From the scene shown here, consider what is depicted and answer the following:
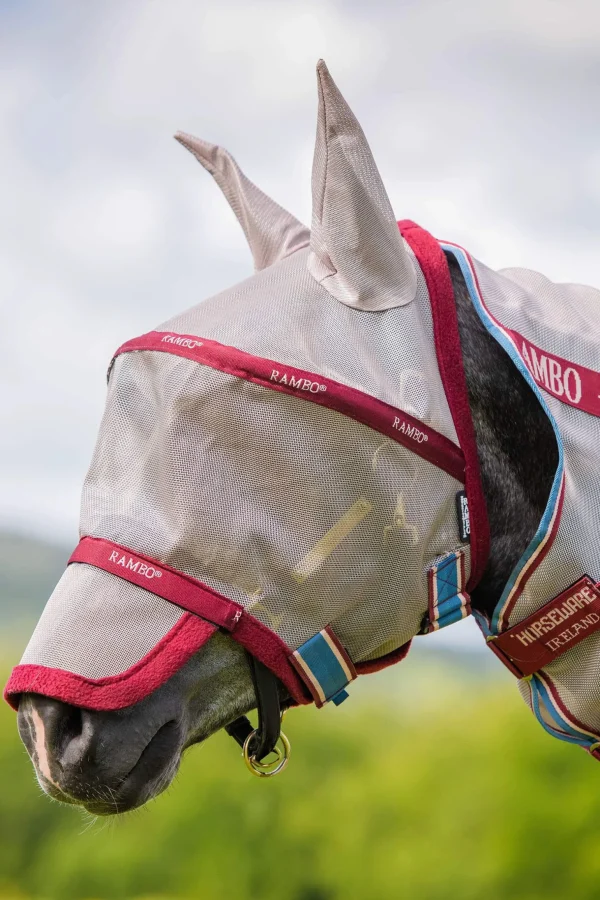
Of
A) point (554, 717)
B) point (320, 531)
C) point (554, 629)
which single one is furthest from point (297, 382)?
point (554, 717)

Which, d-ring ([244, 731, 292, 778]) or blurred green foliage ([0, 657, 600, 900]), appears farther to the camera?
blurred green foliage ([0, 657, 600, 900])

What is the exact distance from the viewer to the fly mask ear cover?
793mm

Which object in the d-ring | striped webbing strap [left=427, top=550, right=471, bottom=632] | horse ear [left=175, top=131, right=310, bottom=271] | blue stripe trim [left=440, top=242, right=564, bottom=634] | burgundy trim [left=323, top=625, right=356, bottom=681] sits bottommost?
the d-ring

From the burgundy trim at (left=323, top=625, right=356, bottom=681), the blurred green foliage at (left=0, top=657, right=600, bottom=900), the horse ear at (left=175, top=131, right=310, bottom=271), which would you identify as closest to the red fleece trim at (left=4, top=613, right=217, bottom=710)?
the burgundy trim at (left=323, top=625, right=356, bottom=681)

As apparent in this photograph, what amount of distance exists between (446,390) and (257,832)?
65.4 inches

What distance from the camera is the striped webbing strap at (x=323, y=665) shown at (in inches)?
32.9

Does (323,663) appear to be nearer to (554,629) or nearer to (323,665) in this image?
(323,665)

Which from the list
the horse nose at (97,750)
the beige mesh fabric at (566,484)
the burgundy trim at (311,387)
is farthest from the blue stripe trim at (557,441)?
the horse nose at (97,750)

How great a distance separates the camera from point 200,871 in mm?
2086

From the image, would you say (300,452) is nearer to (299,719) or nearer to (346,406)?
(346,406)

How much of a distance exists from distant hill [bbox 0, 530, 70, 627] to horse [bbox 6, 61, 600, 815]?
5.08 feet

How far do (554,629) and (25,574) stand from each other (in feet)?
6.03

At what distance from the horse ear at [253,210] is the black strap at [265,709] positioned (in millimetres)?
504

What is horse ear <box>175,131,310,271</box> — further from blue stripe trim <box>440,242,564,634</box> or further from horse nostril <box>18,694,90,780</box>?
horse nostril <box>18,694,90,780</box>
